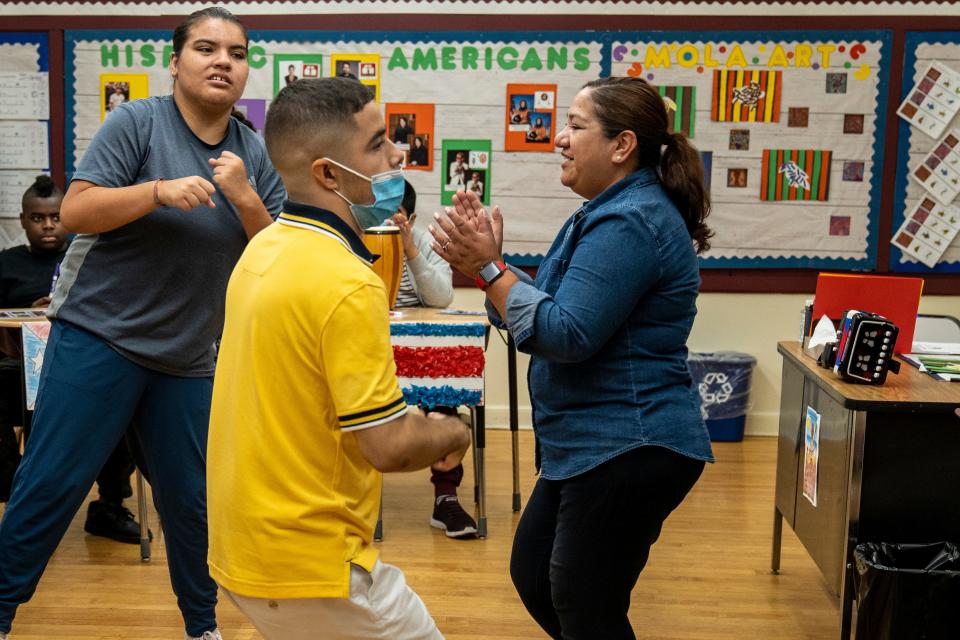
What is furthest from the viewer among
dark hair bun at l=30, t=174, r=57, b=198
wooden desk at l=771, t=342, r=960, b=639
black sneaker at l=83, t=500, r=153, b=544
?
dark hair bun at l=30, t=174, r=57, b=198

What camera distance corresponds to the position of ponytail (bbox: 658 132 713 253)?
6.32ft

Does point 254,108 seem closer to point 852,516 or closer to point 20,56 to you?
point 20,56

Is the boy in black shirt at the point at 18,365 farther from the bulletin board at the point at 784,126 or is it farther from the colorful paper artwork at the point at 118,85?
the bulletin board at the point at 784,126

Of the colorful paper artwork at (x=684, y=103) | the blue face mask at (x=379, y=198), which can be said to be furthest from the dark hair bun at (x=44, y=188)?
the blue face mask at (x=379, y=198)

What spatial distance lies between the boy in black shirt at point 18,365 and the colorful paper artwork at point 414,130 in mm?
1705

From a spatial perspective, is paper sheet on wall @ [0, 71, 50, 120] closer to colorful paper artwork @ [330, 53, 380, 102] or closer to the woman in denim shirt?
colorful paper artwork @ [330, 53, 380, 102]

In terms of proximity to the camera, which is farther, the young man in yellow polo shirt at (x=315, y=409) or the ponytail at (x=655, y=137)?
the ponytail at (x=655, y=137)

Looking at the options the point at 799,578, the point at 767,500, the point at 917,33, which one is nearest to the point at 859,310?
the point at 799,578

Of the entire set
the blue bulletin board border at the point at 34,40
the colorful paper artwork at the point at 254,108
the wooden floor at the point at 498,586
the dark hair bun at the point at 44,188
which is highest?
the blue bulletin board border at the point at 34,40

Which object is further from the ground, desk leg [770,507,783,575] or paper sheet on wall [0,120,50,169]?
paper sheet on wall [0,120,50,169]

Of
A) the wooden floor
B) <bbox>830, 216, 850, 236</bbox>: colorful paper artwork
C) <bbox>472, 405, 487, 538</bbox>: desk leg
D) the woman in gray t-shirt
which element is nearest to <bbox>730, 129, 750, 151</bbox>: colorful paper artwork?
<bbox>830, 216, 850, 236</bbox>: colorful paper artwork

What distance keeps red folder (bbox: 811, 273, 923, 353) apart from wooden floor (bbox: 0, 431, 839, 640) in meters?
0.89

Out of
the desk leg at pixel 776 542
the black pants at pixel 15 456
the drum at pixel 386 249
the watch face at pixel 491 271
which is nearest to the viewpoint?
the watch face at pixel 491 271

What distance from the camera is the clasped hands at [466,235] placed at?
6.19 ft
